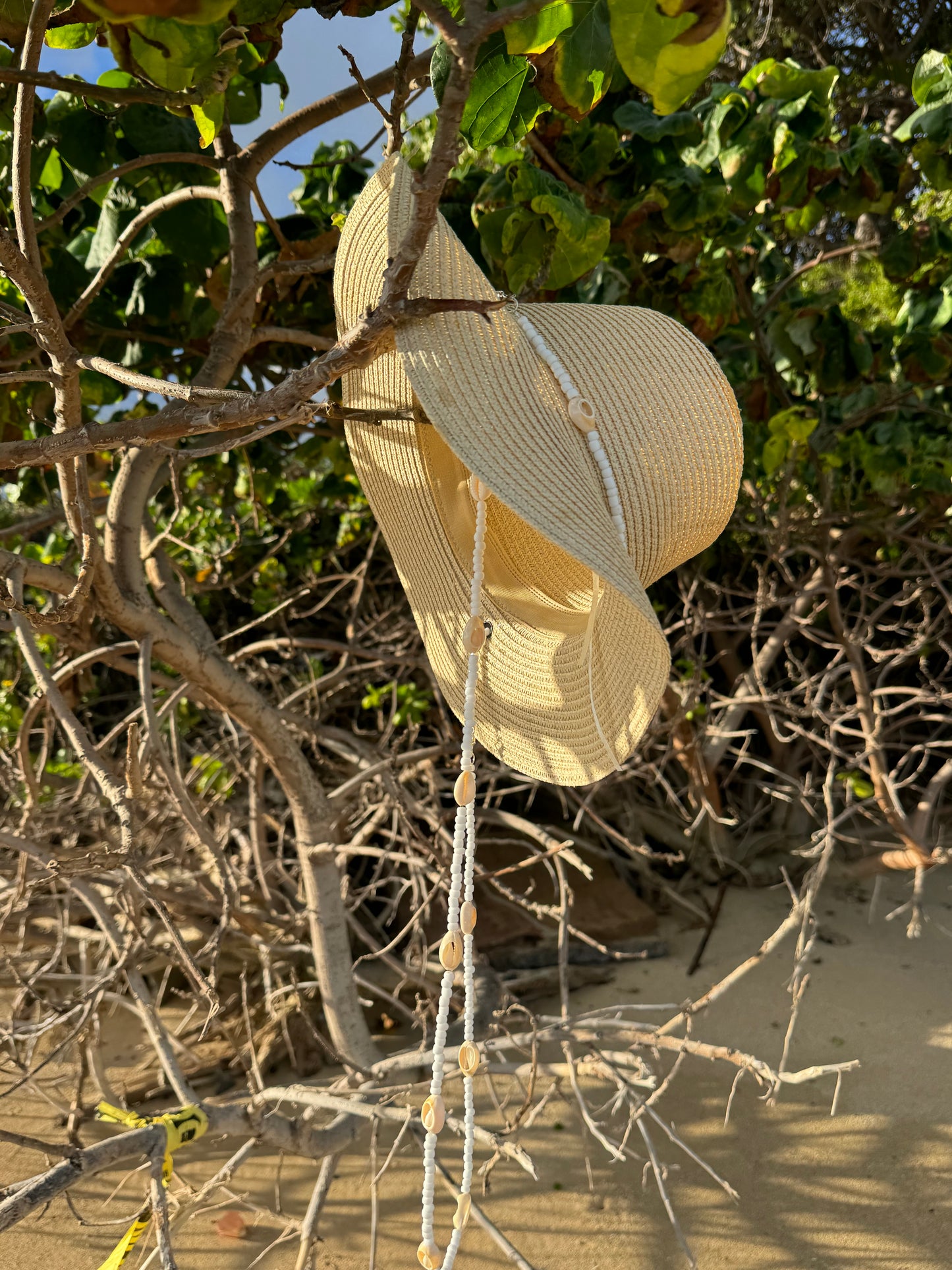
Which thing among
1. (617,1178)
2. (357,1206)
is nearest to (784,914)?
(617,1178)

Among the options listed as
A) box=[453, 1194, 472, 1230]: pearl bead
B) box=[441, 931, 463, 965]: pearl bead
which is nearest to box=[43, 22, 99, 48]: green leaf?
box=[441, 931, 463, 965]: pearl bead

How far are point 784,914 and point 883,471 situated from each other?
4.57 ft

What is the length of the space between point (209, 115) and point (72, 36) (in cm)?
27

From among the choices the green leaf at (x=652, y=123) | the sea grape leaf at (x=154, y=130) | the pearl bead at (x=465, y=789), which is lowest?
the pearl bead at (x=465, y=789)

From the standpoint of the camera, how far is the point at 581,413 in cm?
96

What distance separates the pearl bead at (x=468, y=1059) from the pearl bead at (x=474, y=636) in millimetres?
404

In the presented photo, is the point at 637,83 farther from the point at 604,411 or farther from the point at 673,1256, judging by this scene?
the point at 673,1256

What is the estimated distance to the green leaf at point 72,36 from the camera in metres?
1.06

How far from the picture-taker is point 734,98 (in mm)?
1746

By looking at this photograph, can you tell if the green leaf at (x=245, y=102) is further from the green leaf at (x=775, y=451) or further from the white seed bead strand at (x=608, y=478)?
the green leaf at (x=775, y=451)

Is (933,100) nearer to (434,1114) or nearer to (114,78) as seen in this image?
(114,78)

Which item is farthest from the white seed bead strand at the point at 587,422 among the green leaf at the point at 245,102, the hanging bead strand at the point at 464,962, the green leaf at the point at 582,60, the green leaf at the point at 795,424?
the green leaf at the point at 795,424

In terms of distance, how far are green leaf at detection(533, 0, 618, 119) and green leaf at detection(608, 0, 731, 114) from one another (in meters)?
0.19

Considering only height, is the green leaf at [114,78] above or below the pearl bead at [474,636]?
above
